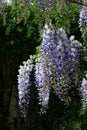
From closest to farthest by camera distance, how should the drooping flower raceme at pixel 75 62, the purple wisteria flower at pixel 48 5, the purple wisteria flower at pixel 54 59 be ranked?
the purple wisteria flower at pixel 54 59
the drooping flower raceme at pixel 75 62
the purple wisteria flower at pixel 48 5

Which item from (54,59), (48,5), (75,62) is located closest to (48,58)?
(54,59)

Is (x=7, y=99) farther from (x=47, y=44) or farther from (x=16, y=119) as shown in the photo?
(x=47, y=44)

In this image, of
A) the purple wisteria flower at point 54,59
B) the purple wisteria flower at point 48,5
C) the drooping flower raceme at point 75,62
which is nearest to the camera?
the purple wisteria flower at point 54,59

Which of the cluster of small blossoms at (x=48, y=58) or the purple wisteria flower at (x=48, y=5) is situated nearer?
the cluster of small blossoms at (x=48, y=58)

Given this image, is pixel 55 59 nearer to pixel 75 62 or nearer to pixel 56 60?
pixel 56 60

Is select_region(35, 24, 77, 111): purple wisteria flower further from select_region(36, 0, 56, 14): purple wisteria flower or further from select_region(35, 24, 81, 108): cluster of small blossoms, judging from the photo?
A: select_region(36, 0, 56, 14): purple wisteria flower

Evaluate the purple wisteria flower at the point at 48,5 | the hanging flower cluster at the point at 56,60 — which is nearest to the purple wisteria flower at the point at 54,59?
the hanging flower cluster at the point at 56,60

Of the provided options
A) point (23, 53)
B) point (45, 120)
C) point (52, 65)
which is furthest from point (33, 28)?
point (52, 65)

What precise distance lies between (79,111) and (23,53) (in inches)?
82.1

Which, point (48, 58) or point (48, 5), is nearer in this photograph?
point (48, 58)

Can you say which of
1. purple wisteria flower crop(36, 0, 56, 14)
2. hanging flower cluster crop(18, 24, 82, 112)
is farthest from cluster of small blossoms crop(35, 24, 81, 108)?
purple wisteria flower crop(36, 0, 56, 14)

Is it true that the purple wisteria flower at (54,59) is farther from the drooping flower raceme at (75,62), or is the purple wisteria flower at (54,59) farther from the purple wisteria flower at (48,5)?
the purple wisteria flower at (48,5)

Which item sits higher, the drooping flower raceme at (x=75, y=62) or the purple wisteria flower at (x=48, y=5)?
the purple wisteria flower at (x=48, y=5)

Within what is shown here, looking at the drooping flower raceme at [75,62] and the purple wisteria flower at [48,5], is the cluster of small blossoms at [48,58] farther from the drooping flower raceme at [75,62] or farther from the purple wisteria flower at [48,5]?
the purple wisteria flower at [48,5]
